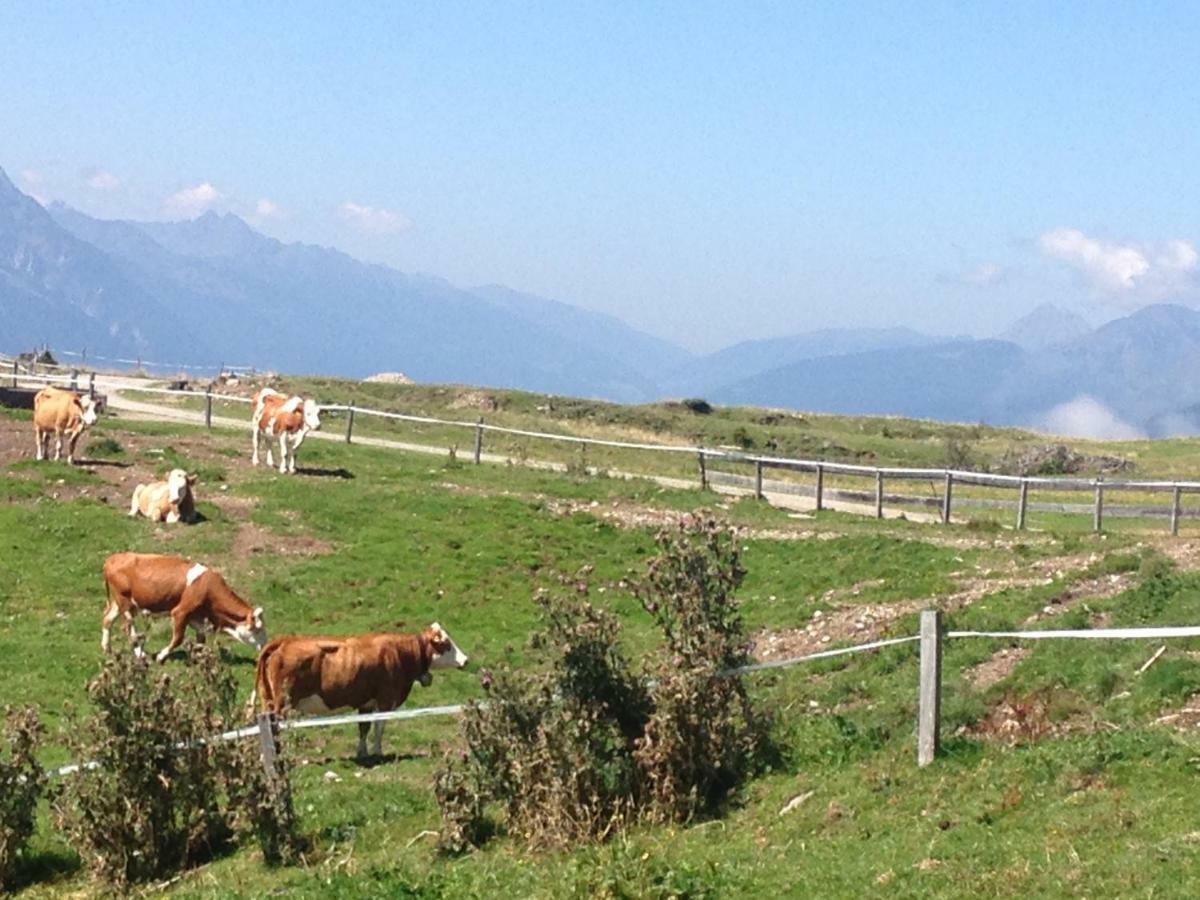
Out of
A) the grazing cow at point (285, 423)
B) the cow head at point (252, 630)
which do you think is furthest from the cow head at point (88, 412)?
the cow head at point (252, 630)

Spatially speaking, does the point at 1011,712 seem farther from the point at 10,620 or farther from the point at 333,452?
the point at 333,452

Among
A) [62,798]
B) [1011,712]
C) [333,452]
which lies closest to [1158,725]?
[1011,712]

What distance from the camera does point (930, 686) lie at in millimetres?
12711

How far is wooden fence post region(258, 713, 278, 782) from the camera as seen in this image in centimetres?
1316

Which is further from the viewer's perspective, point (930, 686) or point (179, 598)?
point (179, 598)

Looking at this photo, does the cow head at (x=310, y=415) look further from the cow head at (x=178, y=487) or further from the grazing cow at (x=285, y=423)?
the cow head at (x=178, y=487)

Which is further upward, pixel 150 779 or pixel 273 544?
pixel 273 544

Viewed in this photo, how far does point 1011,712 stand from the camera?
14961 mm

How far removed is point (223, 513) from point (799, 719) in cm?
1658

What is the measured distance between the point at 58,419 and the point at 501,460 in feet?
45.1

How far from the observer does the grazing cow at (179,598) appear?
20875mm

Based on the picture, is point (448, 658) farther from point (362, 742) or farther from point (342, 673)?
point (362, 742)

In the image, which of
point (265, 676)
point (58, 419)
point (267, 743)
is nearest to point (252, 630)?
point (265, 676)

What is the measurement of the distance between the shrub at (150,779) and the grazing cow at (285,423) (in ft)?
70.6
